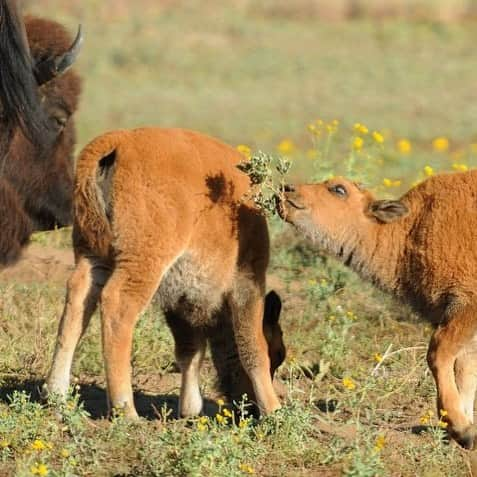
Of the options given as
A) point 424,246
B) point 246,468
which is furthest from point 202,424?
point 424,246

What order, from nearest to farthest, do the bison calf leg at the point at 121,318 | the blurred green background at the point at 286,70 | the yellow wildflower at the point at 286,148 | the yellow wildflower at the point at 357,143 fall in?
the bison calf leg at the point at 121,318 < the yellow wildflower at the point at 357,143 < the yellow wildflower at the point at 286,148 < the blurred green background at the point at 286,70

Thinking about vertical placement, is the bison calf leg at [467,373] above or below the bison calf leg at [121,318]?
below

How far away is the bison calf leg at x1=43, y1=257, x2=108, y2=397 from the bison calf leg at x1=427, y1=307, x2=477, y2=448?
182 cm

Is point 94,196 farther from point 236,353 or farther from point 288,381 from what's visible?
point 288,381

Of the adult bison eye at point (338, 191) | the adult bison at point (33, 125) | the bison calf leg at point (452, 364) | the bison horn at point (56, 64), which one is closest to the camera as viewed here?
the bison calf leg at point (452, 364)

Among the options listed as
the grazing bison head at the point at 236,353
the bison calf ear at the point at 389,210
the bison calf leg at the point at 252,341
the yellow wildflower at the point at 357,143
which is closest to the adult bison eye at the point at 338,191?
the bison calf ear at the point at 389,210

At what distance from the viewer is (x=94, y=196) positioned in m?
7.10

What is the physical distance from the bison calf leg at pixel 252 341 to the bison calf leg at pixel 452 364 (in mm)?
894

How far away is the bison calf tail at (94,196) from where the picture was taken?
23.2ft

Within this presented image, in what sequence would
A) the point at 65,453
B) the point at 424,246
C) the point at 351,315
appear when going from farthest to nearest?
the point at 351,315 → the point at 424,246 → the point at 65,453

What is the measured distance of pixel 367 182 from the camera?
1078 cm

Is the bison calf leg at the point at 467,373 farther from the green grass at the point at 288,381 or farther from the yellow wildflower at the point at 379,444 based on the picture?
the yellow wildflower at the point at 379,444

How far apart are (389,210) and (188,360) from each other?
56.4 inches

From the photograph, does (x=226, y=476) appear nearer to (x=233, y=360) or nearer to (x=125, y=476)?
(x=125, y=476)
